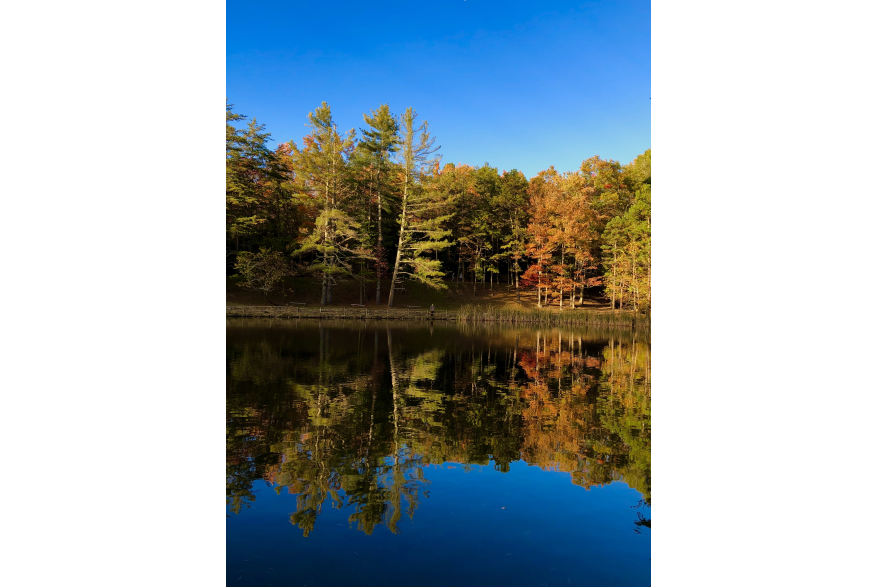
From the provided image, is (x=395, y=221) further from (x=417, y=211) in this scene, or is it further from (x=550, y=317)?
(x=550, y=317)

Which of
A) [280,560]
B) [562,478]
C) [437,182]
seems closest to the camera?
[280,560]

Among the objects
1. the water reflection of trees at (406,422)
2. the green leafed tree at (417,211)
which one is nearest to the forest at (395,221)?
the green leafed tree at (417,211)

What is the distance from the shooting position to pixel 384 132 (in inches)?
1266

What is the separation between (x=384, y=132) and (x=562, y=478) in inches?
1200

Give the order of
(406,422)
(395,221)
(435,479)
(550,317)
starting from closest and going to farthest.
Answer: (435,479), (406,422), (550,317), (395,221)

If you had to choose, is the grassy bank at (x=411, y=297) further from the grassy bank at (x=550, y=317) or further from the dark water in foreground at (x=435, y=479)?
the dark water in foreground at (x=435, y=479)

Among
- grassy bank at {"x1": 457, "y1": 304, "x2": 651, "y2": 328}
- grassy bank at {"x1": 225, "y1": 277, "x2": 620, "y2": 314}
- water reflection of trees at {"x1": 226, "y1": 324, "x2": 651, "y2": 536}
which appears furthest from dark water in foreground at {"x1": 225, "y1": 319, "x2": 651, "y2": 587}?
grassy bank at {"x1": 225, "y1": 277, "x2": 620, "y2": 314}

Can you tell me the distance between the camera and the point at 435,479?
199 inches

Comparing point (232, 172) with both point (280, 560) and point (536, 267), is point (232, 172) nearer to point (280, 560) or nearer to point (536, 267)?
point (536, 267)

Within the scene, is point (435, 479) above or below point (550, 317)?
below

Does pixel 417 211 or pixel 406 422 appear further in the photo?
pixel 417 211

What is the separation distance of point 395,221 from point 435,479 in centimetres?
3053

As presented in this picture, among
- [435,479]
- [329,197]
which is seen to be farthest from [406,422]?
[329,197]

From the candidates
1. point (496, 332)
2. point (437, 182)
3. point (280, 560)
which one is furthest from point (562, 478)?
point (437, 182)
